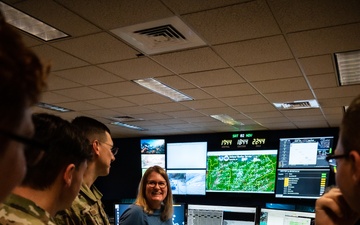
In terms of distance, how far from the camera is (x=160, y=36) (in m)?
2.56

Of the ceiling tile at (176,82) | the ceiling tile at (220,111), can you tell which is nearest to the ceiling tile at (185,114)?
the ceiling tile at (220,111)

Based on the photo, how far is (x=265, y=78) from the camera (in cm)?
353

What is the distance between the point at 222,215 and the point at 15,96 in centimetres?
332

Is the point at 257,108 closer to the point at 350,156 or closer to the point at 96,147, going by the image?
the point at 96,147

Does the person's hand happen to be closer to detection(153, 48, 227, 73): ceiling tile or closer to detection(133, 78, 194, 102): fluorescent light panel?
detection(153, 48, 227, 73): ceiling tile

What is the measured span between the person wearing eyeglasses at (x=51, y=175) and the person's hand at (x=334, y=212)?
93cm

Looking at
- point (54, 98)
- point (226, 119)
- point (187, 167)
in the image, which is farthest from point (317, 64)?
point (187, 167)

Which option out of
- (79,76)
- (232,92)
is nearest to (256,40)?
(232,92)

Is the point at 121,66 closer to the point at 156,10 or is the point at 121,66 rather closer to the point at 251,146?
the point at 156,10

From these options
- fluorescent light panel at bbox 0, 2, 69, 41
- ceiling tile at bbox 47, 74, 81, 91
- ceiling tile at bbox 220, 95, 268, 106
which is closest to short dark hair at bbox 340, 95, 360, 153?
fluorescent light panel at bbox 0, 2, 69, 41

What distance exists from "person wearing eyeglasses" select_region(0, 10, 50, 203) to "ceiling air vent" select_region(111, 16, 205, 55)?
5.78 ft

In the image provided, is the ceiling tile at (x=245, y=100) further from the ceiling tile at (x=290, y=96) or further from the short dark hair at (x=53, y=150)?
the short dark hair at (x=53, y=150)

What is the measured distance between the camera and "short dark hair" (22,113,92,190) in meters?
1.15

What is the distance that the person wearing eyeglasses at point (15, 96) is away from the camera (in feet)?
1.63
